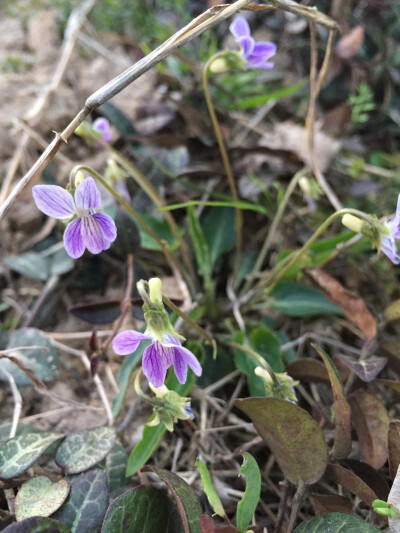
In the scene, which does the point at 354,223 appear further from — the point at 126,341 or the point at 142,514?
the point at 142,514

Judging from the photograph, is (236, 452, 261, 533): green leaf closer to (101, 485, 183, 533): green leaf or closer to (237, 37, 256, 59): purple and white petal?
(101, 485, 183, 533): green leaf

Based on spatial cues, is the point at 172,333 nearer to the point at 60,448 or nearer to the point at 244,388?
the point at 60,448

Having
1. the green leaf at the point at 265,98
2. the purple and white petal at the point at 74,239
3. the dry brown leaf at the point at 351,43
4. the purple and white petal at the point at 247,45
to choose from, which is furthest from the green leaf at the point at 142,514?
the dry brown leaf at the point at 351,43

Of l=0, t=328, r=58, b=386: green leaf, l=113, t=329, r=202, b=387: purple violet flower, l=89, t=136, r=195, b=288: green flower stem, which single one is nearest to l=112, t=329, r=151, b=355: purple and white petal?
l=113, t=329, r=202, b=387: purple violet flower

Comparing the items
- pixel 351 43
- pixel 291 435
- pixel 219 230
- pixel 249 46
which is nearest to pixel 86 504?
pixel 291 435

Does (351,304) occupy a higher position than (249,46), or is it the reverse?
(249,46)

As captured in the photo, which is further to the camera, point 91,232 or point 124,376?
point 124,376

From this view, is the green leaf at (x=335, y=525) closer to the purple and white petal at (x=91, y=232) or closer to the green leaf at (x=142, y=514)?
the green leaf at (x=142, y=514)
